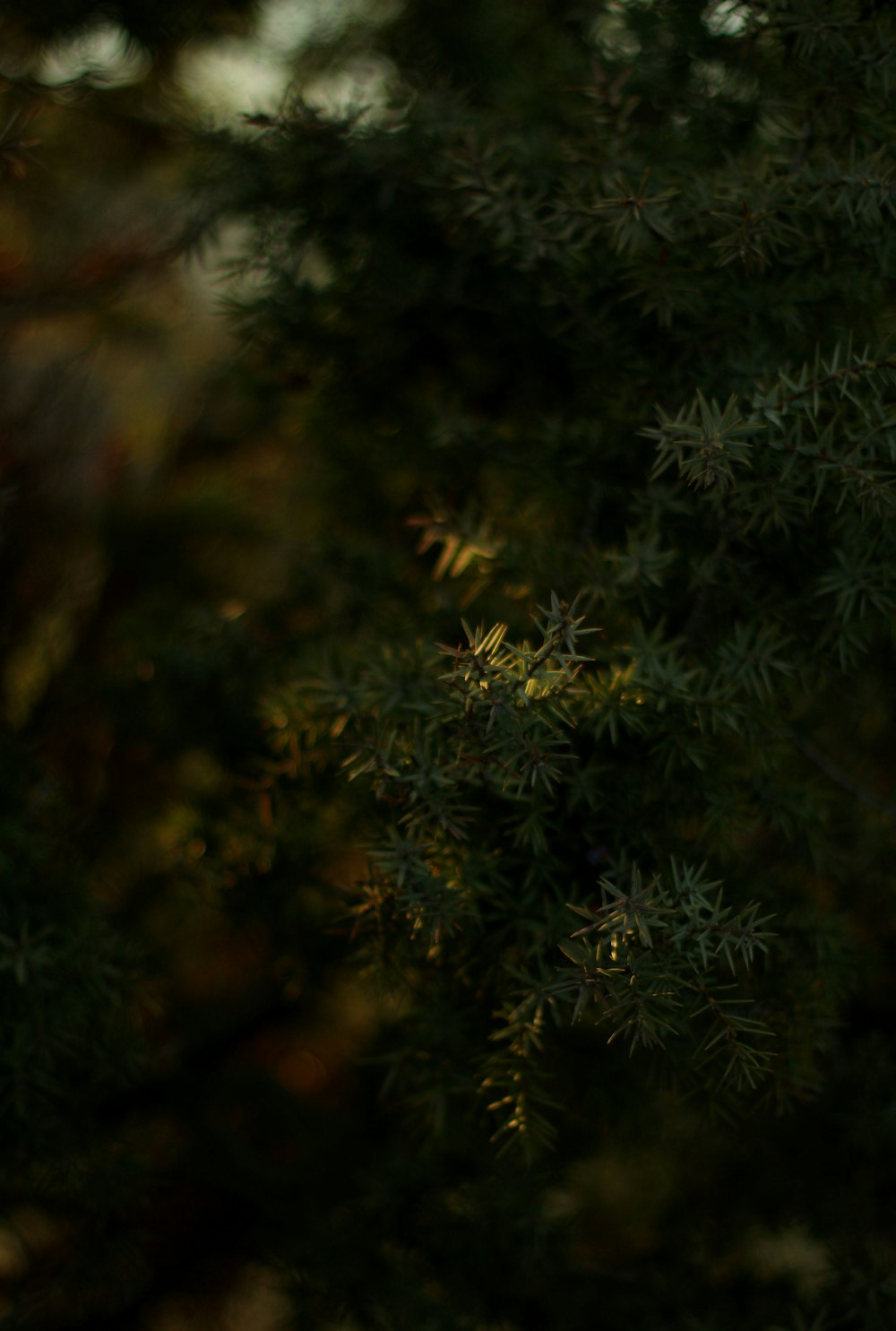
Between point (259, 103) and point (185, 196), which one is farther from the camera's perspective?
point (185, 196)

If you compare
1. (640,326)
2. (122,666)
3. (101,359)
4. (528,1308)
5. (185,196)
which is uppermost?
(185,196)

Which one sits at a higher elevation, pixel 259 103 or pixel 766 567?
pixel 259 103

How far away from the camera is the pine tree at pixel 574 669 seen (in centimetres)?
65

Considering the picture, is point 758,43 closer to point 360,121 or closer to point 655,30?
point 655,30

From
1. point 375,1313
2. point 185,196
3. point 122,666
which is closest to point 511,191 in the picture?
point 185,196

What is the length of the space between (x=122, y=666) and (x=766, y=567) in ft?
2.82

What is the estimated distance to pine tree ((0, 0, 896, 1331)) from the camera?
2.14 feet

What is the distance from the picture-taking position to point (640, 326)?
84 cm

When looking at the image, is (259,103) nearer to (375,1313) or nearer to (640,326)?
(640,326)

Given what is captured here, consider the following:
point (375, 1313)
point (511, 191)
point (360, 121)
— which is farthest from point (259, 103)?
point (375, 1313)

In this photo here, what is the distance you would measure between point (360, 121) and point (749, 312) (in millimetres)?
490

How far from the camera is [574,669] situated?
683 mm

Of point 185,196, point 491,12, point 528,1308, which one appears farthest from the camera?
point 491,12

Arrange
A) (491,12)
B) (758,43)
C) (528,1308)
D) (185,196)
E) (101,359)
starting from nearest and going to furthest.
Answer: (758,43) → (528,1308) → (185,196) → (491,12) → (101,359)
